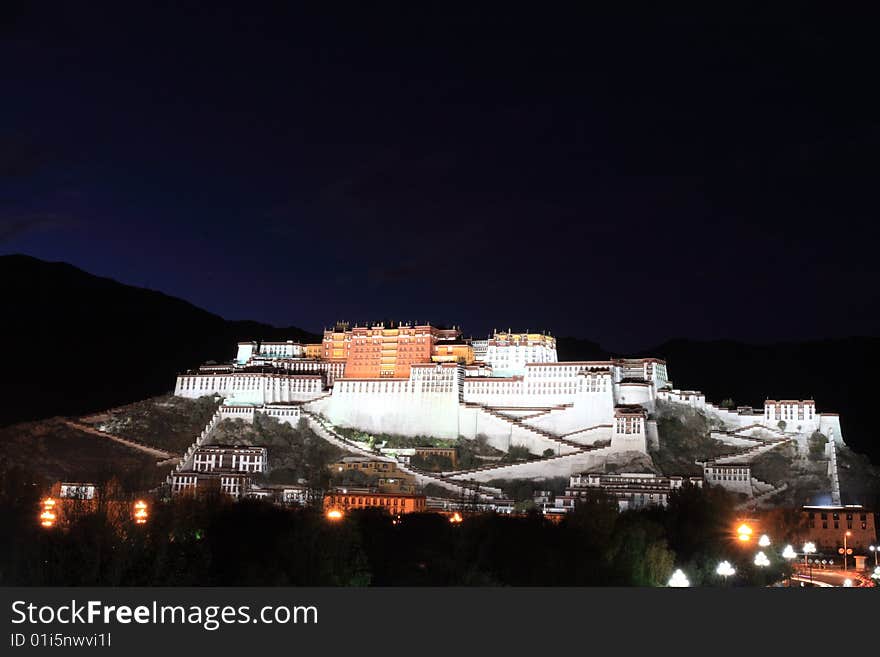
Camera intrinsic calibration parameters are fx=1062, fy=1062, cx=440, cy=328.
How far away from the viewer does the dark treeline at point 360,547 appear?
28703 millimetres

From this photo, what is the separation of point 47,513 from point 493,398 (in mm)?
48238

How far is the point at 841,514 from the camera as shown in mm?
63281

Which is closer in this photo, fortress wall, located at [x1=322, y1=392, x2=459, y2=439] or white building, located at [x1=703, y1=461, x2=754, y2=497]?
white building, located at [x1=703, y1=461, x2=754, y2=497]

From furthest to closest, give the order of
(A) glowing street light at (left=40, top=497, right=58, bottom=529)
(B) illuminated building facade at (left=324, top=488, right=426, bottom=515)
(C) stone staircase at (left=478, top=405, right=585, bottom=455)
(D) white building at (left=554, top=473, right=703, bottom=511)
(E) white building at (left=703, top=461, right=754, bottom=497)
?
(C) stone staircase at (left=478, top=405, right=585, bottom=455) < (E) white building at (left=703, top=461, right=754, bottom=497) < (B) illuminated building facade at (left=324, top=488, right=426, bottom=515) < (D) white building at (left=554, top=473, right=703, bottom=511) < (A) glowing street light at (left=40, top=497, right=58, bottom=529)

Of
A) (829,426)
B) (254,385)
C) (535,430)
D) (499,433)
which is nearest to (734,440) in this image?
(829,426)

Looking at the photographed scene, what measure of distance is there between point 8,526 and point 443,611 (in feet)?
58.7

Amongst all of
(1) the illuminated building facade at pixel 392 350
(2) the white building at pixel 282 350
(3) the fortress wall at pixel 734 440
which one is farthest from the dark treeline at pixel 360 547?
(2) the white building at pixel 282 350

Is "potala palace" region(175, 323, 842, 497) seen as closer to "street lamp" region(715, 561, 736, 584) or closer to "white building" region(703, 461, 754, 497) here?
"white building" region(703, 461, 754, 497)

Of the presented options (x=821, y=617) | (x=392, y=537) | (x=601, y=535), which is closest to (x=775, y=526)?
(x=601, y=535)

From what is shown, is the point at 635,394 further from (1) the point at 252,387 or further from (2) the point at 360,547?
(2) the point at 360,547

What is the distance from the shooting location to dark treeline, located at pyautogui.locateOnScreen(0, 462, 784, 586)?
2870 cm

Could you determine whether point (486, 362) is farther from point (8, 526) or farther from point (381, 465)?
point (8, 526)

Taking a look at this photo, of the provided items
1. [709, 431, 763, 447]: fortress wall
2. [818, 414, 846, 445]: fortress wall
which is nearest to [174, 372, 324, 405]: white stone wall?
[709, 431, 763, 447]: fortress wall

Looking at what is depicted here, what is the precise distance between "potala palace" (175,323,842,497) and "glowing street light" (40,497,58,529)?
105ft
